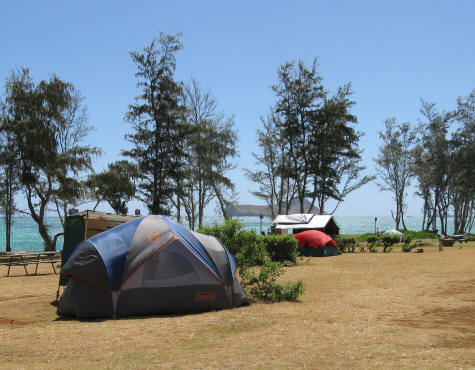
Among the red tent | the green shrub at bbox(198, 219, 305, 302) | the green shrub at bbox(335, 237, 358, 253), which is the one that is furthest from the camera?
the green shrub at bbox(335, 237, 358, 253)

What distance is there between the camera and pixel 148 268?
961cm

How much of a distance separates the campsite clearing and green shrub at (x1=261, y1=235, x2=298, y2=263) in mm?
8573

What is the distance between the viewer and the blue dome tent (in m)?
9.38

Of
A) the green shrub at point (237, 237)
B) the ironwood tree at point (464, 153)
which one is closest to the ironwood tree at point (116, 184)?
the green shrub at point (237, 237)

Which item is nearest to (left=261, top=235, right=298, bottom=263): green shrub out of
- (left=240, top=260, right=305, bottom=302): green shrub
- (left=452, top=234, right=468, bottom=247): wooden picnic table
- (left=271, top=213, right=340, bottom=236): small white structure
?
(left=240, top=260, right=305, bottom=302): green shrub

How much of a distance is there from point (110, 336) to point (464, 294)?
27.7ft

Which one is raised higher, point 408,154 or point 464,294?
point 408,154

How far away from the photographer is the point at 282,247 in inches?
840

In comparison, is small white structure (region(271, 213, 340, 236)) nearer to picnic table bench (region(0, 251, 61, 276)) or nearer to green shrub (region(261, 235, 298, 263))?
green shrub (region(261, 235, 298, 263))

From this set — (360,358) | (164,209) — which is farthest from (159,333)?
(164,209)

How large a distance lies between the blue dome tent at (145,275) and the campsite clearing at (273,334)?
1.15 ft

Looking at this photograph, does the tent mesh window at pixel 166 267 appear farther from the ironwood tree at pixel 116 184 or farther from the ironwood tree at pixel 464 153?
the ironwood tree at pixel 464 153

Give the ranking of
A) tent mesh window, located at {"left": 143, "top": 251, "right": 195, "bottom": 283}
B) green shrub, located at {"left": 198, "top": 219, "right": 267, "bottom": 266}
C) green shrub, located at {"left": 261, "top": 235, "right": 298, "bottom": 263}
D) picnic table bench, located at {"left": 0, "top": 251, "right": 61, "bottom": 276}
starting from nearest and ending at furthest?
tent mesh window, located at {"left": 143, "top": 251, "right": 195, "bottom": 283} → green shrub, located at {"left": 198, "top": 219, "right": 267, "bottom": 266} → picnic table bench, located at {"left": 0, "top": 251, "right": 61, "bottom": 276} → green shrub, located at {"left": 261, "top": 235, "right": 298, "bottom": 263}

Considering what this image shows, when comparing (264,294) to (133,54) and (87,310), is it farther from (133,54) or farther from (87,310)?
(133,54)
